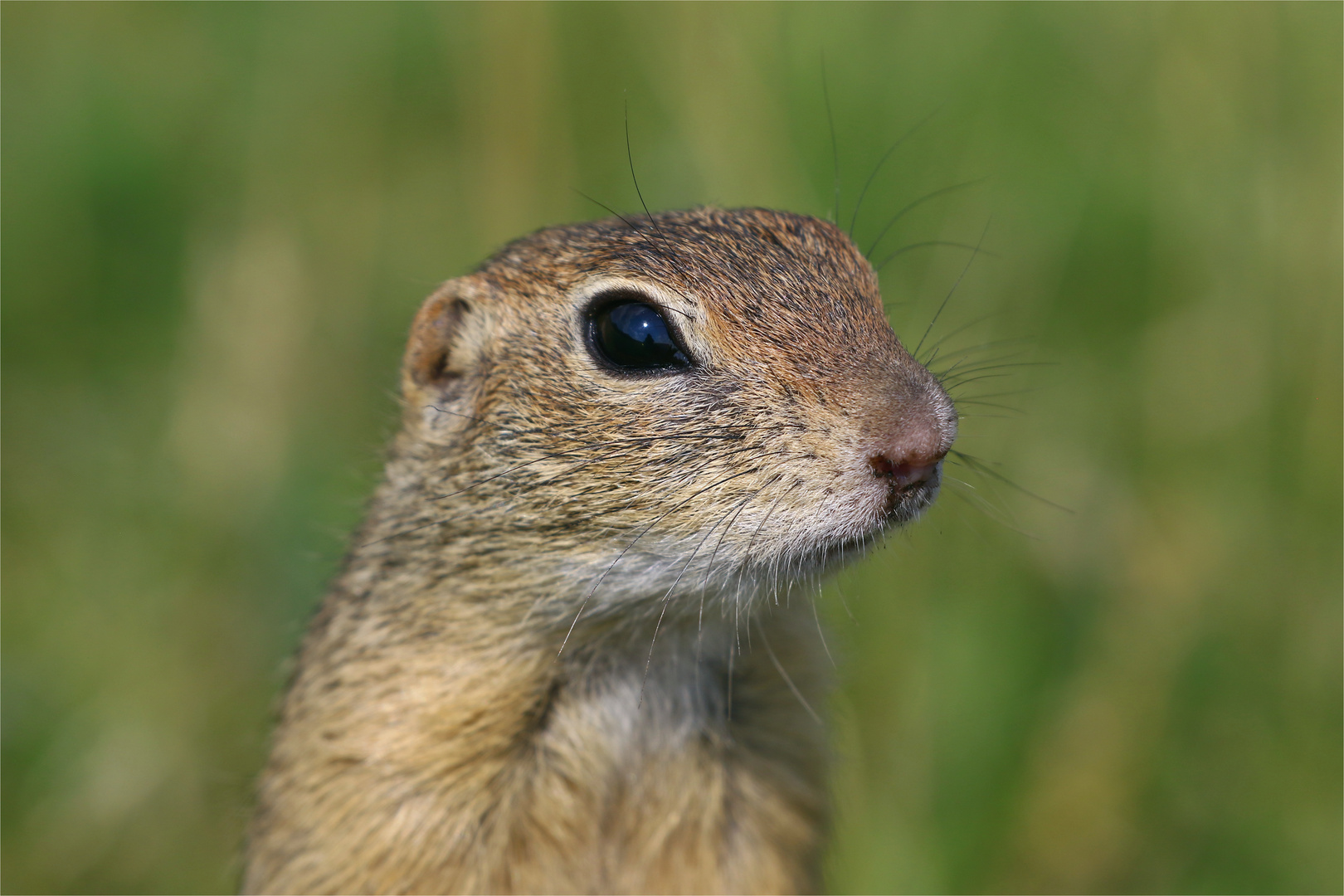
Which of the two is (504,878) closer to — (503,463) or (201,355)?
(503,463)

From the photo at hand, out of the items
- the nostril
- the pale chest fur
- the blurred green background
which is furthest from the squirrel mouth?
the blurred green background

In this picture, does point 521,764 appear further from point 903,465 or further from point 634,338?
point 903,465

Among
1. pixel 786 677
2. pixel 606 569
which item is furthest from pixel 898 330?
pixel 606 569

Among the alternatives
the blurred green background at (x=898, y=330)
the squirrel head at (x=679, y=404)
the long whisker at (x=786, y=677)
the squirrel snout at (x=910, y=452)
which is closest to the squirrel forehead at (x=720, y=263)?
the squirrel head at (x=679, y=404)

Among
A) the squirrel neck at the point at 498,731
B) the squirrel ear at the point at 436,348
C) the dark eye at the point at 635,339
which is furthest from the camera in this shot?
the squirrel ear at the point at 436,348

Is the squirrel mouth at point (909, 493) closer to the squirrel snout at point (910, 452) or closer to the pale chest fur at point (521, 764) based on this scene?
the squirrel snout at point (910, 452)

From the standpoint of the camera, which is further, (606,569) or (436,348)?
(436,348)
